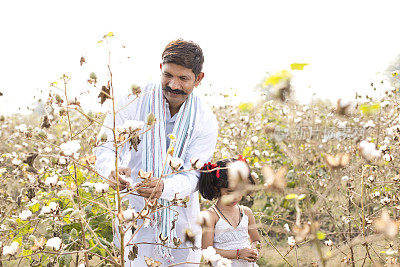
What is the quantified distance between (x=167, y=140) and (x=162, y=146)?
10cm

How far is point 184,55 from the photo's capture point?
50.4 inches

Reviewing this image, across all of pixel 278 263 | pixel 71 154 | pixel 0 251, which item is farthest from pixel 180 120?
pixel 278 263

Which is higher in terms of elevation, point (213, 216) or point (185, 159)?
point (185, 159)

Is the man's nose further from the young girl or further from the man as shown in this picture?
the young girl

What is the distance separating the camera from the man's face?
4.20 ft

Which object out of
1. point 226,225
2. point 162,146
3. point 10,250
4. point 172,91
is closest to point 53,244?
point 10,250

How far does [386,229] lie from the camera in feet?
1.83

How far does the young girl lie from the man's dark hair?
40 centimetres

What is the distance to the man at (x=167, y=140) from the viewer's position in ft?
4.18

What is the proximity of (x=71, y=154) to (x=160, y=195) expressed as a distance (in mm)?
344

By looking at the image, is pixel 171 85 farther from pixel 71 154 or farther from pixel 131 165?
pixel 71 154

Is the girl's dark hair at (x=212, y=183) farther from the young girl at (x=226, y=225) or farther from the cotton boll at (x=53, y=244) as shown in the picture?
the cotton boll at (x=53, y=244)

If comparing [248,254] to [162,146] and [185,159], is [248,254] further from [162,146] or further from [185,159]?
[162,146]

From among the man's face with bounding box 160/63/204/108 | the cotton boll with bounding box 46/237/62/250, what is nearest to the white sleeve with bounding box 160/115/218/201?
the man's face with bounding box 160/63/204/108
